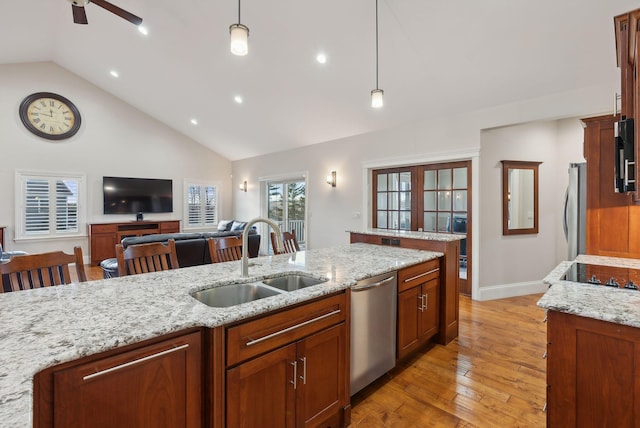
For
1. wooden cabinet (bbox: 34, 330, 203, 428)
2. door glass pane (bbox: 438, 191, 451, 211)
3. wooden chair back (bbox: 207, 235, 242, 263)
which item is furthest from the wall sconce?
wooden cabinet (bbox: 34, 330, 203, 428)

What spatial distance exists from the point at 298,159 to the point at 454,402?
570 cm

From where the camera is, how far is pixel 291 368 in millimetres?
1504

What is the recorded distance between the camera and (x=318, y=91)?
15.9 ft

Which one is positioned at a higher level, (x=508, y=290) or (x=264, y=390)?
(x=264, y=390)

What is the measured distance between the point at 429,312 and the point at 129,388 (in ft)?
7.67

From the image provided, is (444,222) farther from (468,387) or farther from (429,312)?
(468,387)

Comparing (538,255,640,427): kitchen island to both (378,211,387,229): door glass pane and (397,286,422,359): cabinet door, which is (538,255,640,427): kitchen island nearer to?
(397,286,422,359): cabinet door

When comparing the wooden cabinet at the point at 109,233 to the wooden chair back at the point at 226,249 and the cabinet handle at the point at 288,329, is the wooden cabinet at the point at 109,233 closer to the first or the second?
the wooden chair back at the point at 226,249

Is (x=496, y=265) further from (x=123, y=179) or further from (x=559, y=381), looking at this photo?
(x=123, y=179)

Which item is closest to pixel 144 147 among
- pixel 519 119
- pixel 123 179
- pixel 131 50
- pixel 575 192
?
pixel 123 179

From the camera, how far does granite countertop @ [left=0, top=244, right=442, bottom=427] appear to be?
0.87m

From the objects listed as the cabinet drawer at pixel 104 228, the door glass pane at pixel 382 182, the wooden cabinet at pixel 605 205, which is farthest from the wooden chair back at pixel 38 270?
the cabinet drawer at pixel 104 228

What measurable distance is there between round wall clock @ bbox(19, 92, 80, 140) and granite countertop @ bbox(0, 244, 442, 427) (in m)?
6.92

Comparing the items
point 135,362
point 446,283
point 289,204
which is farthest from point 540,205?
point 135,362
